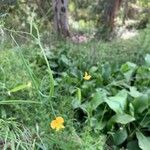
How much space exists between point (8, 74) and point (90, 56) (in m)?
1.59

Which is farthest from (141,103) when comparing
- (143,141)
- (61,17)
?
(61,17)

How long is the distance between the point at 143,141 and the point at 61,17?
12.2 feet

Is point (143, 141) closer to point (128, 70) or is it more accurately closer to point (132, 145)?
point (132, 145)

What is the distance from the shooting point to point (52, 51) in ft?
15.4

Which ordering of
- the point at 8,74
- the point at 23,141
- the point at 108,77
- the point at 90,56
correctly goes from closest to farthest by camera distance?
1. the point at 23,141
2. the point at 8,74
3. the point at 108,77
4. the point at 90,56

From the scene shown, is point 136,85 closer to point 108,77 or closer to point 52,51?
point 108,77

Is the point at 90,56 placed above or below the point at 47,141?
below

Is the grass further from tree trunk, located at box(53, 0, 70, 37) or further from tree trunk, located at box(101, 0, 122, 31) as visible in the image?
tree trunk, located at box(101, 0, 122, 31)

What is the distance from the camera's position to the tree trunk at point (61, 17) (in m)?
6.38

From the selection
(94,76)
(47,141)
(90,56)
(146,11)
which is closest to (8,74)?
(47,141)

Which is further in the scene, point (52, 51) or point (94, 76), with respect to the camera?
point (52, 51)

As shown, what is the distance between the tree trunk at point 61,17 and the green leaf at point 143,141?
3.49 meters

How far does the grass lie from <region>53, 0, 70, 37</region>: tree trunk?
1.86 meters

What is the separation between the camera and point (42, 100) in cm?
286
